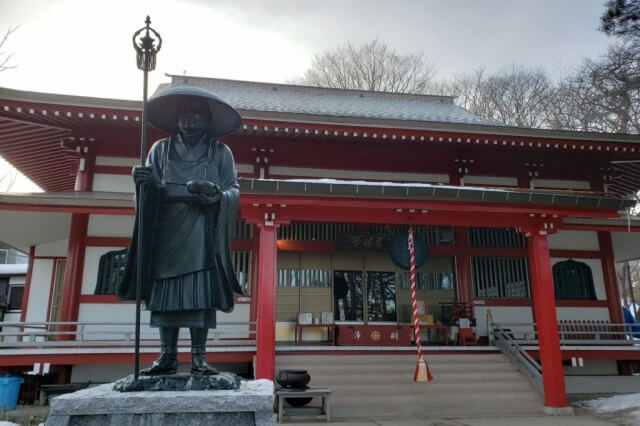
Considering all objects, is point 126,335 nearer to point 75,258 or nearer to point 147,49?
point 75,258

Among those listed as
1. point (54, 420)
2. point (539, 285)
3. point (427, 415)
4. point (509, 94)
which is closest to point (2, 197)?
point (54, 420)

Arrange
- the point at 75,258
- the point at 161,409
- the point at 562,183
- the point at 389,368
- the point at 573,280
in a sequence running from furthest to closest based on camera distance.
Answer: the point at 562,183
the point at 573,280
the point at 75,258
the point at 389,368
the point at 161,409

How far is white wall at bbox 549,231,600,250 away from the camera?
12539 mm

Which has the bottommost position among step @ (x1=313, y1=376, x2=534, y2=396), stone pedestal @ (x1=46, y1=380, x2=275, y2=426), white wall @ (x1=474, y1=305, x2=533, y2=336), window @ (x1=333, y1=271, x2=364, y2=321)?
step @ (x1=313, y1=376, x2=534, y2=396)

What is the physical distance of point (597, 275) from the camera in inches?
492

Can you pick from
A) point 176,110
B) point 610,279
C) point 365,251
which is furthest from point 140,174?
point 610,279

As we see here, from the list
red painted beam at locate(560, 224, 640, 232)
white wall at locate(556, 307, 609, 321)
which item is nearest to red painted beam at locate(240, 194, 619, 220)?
red painted beam at locate(560, 224, 640, 232)

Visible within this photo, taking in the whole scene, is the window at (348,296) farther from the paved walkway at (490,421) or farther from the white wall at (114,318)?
the paved walkway at (490,421)

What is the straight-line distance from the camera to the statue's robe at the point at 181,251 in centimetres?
353

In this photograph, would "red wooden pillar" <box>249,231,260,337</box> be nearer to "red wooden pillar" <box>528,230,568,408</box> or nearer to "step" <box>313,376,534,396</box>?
"step" <box>313,376,534,396</box>

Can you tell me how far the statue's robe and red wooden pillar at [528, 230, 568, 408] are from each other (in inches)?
298

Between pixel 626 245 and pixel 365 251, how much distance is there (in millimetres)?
7712

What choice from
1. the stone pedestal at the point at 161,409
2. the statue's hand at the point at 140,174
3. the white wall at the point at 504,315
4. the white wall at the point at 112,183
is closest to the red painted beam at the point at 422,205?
the white wall at the point at 504,315

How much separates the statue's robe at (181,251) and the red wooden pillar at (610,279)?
12235mm
